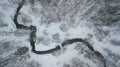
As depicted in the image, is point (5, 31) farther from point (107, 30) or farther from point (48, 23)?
point (107, 30)

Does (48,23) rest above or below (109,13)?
below

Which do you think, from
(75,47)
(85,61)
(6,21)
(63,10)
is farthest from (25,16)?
(85,61)

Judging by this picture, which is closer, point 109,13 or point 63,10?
point 109,13

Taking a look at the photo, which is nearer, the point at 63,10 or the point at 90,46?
the point at 90,46

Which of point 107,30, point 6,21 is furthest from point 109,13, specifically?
point 6,21

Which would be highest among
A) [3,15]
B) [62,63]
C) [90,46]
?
[3,15]

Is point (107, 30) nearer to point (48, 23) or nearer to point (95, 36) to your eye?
point (95, 36)
